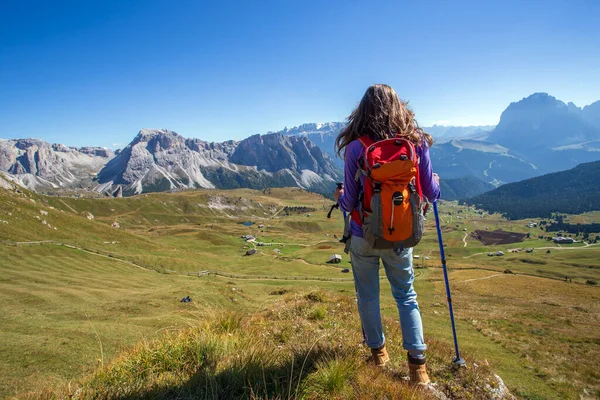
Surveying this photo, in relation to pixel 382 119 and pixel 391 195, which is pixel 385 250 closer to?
pixel 391 195

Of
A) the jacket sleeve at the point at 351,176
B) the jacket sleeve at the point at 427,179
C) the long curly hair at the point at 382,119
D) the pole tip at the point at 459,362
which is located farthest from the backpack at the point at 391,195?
the pole tip at the point at 459,362

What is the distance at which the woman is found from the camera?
16.1ft

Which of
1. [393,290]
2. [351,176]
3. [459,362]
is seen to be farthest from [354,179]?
[459,362]

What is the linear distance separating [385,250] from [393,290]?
2.77ft

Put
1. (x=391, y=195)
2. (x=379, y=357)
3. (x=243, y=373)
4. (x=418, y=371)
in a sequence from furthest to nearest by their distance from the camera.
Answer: (x=379, y=357), (x=418, y=371), (x=391, y=195), (x=243, y=373)

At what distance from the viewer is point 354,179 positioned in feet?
15.8

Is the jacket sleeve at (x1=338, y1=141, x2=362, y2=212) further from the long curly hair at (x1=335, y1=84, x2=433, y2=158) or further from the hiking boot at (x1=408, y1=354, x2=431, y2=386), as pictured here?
the hiking boot at (x1=408, y1=354, x2=431, y2=386)

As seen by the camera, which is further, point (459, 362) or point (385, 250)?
point (459, 362)

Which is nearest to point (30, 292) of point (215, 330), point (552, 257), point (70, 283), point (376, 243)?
point (70, 283)

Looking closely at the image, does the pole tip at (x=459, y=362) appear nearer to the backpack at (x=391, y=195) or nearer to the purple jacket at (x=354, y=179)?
the backpack at (x=391, y=195)

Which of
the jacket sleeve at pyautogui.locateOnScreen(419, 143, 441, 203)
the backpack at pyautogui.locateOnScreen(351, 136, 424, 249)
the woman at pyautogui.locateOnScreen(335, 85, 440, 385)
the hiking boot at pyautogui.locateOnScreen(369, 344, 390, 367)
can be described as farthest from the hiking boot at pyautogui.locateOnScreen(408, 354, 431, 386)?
the jacket sleeve at pyautogui.locateOnScreen(419, 143, 441, 203)

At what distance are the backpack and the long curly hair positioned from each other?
1.24 feet

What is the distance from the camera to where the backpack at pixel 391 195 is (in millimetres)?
4410

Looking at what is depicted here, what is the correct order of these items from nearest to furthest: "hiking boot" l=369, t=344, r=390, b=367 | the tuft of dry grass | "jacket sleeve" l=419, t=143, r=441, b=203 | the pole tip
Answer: the tuft of dry grass → "jacket sleeve" l=419, t=143, r=441, b=203 → "hiking boot" l=369, t=344, r=390, b=367 → the pole tip
